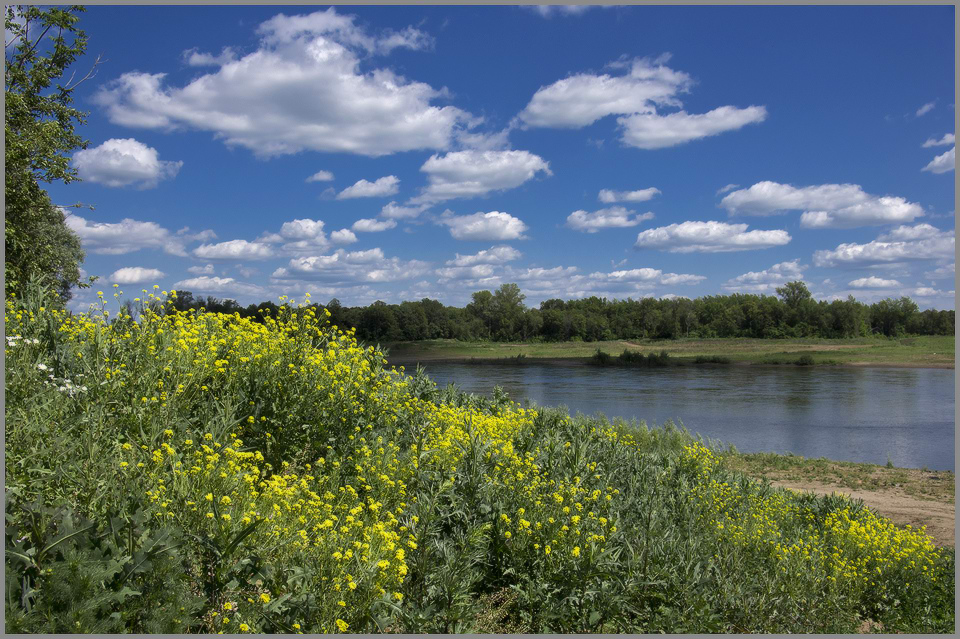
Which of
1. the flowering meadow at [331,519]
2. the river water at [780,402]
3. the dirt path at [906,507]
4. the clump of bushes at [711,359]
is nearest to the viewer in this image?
the flowering meadow at [331,519]

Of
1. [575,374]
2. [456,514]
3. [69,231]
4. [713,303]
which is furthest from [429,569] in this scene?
[713,303]

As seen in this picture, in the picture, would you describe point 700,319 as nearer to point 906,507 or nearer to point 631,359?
point 631,359

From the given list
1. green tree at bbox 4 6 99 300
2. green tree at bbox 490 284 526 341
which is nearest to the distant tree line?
green tree at bbox 490 284 526 341

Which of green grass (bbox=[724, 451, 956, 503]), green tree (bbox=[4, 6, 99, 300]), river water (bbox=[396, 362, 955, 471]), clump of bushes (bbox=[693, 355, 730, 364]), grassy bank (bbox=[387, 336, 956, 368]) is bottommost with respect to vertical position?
river water (bbox=[396, 362, 955, 471])

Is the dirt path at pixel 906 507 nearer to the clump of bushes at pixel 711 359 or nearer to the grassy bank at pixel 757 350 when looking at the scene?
the grassy bank at pixel 757 350

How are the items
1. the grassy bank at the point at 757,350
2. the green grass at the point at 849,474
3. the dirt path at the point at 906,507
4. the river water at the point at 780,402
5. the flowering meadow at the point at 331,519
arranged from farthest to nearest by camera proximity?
1. the grassy bank at the point at 757,350
2. the river water at the point at 780,402
3. the green grass at the point at 849,474
4. the dirt path at the point at 906,507
5. the flowering meadow at the point at 331,519

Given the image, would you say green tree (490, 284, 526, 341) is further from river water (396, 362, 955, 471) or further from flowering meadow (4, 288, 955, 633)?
flowering meadow (4, 288, 955, 633)

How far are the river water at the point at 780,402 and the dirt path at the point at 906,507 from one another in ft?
15.9

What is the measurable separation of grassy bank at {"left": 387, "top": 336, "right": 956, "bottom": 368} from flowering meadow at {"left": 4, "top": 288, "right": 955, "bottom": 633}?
3575 cm

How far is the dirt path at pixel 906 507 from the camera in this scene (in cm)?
934

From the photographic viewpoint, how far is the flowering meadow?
2.72 m

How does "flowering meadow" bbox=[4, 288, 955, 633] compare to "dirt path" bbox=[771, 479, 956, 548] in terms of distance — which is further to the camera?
"dirt path" bbox=[771, 479, 956, 548]

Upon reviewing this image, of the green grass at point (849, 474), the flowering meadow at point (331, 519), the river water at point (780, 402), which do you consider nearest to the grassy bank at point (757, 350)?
the river water at point (780, 402)

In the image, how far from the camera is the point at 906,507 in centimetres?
1095
